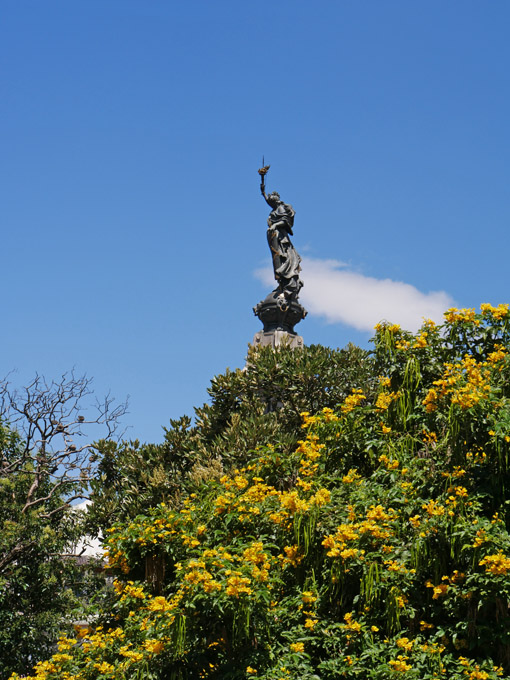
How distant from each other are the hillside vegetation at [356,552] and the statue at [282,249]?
5.29 metres

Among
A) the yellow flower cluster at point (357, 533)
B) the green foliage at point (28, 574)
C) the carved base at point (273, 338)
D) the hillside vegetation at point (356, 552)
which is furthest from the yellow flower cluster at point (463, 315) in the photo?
the green foliage at point (28, 574)

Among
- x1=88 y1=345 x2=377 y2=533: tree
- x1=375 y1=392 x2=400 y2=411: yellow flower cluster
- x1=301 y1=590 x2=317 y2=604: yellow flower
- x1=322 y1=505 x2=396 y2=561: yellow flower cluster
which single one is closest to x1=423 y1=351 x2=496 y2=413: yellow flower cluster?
x1=375 y1=392 x2=400 y2=411: yellow flower cluster

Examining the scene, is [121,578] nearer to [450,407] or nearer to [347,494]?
[347,494]

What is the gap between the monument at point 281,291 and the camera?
13.8 metres

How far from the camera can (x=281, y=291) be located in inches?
552

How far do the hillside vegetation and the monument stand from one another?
4.85 meters

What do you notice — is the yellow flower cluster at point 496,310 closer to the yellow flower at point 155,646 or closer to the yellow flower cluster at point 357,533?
the yellow flower cluster at point 357,533

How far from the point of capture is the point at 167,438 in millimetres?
11961

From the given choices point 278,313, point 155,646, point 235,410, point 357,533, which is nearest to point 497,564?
point 357,533

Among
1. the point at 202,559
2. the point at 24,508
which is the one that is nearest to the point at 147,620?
the point at 202,559

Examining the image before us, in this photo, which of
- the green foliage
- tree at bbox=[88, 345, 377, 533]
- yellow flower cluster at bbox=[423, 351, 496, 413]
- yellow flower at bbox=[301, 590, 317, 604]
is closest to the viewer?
yellow flower cluster at bbox=[423, 351, 496, 413]

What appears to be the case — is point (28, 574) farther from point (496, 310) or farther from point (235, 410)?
point (496, 310)

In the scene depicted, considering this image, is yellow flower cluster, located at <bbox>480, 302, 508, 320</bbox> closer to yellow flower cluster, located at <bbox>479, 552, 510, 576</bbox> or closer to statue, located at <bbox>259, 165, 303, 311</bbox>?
yellow flower cluster, located at <bbox>479, 552, 510, 576</bbox>

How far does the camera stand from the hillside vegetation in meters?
6.54
